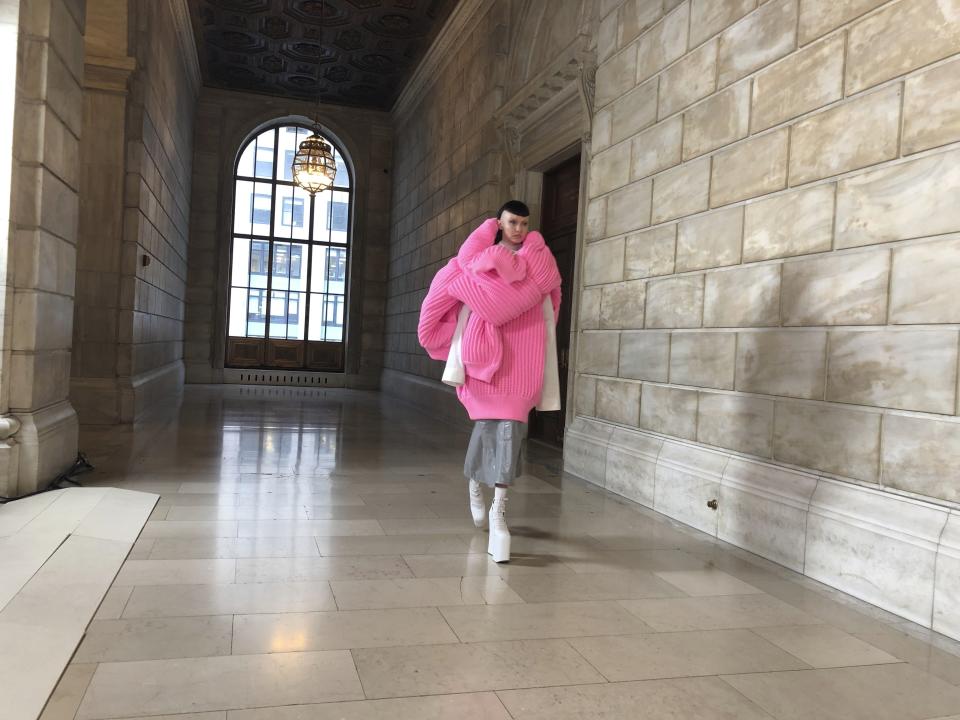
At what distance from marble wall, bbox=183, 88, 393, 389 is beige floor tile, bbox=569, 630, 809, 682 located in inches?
583

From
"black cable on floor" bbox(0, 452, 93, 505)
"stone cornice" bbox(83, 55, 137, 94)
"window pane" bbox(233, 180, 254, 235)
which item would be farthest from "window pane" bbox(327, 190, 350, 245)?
"black cable on floor" bbox(0, 452, 93, 505)

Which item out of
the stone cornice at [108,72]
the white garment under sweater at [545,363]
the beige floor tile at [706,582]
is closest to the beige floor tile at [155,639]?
the white garment under sweater at [545,363]

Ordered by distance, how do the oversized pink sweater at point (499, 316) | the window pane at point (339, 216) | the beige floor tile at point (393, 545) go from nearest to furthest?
the oversized pink sweater at point (499, 316) < the beige floor tile at point (393, 545) < the window pane at point (339, 216)

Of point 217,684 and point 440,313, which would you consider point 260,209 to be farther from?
point 217,684

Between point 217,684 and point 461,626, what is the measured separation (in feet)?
2.99

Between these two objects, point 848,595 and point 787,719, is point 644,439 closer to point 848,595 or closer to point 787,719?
point 848,595

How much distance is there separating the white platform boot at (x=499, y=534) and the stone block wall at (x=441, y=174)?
6.18 m

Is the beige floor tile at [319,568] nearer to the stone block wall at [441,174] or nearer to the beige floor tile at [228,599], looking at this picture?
the beige floor tile at [228,599]

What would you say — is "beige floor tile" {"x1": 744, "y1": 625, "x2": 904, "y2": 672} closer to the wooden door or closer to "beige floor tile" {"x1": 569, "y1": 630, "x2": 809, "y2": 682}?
"beige floor tile" {"x1": 569, "y1": 630, "x2": 809, "y2": 682}

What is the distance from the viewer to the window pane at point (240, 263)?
1706cm

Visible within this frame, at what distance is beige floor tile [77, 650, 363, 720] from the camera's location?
2100 millimetres

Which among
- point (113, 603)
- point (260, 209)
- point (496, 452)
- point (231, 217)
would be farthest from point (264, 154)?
point (113, 603)

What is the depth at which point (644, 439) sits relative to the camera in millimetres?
5281

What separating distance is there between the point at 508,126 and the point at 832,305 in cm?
605
